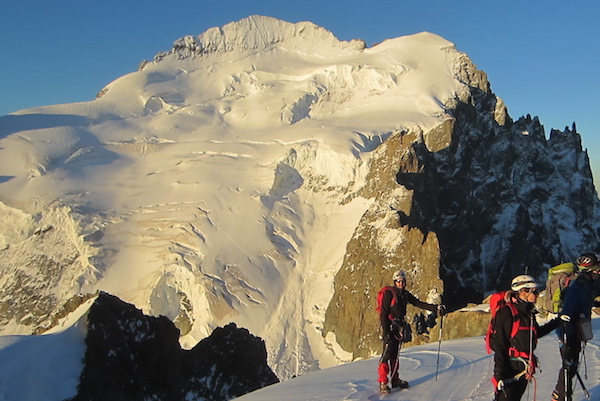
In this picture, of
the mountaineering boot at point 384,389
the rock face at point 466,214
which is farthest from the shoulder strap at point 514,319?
the rock face at point 466,214

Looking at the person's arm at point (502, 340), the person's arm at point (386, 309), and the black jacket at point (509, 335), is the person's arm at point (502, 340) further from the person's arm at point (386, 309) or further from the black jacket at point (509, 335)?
the person's arm at point (386, 309)

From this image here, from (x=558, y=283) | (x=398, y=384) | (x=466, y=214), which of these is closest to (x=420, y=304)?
(x=398, y=384)

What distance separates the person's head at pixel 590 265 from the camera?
991cm

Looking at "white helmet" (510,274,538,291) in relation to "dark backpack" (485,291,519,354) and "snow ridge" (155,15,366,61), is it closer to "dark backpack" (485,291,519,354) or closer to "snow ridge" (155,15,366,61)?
"dark backpack" (485,291,519,354)

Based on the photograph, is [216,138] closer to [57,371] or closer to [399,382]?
[57,371]

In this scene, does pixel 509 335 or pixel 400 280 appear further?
pixel 400 280

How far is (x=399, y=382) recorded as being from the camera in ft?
38.9

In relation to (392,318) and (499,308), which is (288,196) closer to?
(392,318)

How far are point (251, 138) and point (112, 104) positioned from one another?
39.0 m

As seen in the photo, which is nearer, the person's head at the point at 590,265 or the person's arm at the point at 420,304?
the person's head at the point at 590,265

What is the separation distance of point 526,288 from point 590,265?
234 cm

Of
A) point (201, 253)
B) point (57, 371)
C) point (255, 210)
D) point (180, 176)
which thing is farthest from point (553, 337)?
point (180, 176)

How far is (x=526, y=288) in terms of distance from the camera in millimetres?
8312

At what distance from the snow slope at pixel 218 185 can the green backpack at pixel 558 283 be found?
198ft
